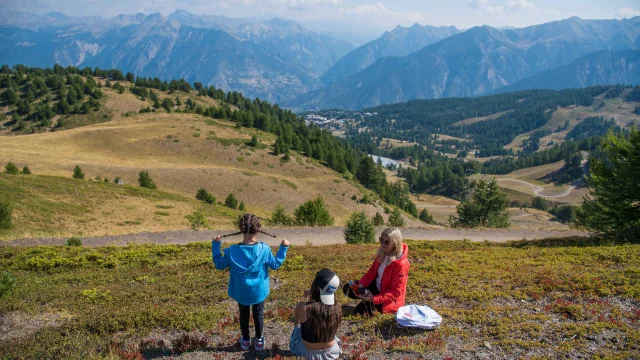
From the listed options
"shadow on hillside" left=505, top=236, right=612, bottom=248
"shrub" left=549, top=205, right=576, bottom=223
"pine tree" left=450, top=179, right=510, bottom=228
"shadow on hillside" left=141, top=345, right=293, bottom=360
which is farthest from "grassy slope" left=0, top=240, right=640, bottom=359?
"shrub" left=549, top=205, right=576, bottom=223

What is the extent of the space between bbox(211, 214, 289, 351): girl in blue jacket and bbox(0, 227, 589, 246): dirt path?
55.4ft

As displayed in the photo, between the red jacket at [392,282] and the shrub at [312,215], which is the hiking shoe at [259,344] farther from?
the shrub at [312,215]

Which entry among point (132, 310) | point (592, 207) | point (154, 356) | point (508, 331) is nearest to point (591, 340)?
point (508, 331)

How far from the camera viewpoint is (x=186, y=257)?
1681cm

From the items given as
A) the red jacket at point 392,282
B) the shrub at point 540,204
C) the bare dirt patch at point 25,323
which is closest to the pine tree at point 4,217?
the bare dirt patch at point 25,323

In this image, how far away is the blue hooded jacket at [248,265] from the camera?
6.90m

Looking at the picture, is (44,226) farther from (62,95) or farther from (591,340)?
(62,95)

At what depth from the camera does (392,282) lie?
8.59m

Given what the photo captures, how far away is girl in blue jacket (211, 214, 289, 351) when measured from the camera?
683 cm

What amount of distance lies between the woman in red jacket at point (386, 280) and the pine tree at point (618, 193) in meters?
15.9

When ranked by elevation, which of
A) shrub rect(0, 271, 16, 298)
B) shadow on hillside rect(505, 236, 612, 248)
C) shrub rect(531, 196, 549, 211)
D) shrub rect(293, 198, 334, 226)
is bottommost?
shrub rect(531, 196, 549, 211)

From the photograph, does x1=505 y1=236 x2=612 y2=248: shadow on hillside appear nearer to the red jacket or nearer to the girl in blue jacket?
the red jacket

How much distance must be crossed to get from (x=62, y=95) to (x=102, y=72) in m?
50.6

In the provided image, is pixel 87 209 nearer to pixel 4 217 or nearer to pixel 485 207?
pixel 4 217
